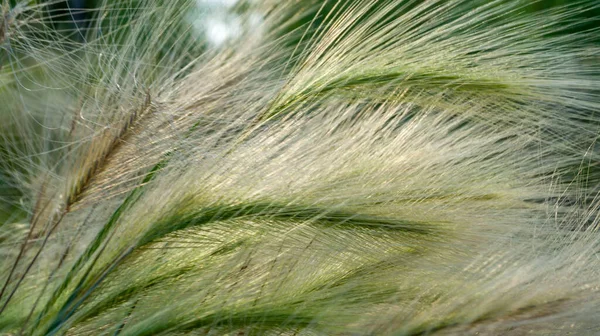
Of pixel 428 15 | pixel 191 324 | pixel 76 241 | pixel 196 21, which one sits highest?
pixel 196 21

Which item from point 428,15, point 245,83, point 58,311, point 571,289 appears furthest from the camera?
point 245,83

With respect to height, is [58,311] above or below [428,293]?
above

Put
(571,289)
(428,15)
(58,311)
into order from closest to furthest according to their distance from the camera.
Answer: (571,289)
(58,311)
(428,15)

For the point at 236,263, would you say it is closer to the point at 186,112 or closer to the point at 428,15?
the point at 186,112

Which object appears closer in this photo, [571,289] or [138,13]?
[571,289]

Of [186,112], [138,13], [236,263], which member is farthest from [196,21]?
[236,263]

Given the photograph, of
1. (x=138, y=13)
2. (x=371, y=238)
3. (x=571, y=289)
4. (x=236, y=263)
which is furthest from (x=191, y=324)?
(x=138, y=13)
